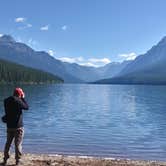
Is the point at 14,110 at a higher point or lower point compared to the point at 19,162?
higher

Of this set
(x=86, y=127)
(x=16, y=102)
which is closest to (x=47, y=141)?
(x=86, y=127)

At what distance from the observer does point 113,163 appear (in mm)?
23031

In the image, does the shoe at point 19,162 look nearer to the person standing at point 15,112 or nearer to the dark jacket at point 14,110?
the person standing at point 15,112

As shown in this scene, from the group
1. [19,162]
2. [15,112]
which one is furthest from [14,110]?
[19,162]

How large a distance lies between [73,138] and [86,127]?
35.0 ft

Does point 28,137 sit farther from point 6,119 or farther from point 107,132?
point 6,119

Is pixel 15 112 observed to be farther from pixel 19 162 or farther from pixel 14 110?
pixel 19 162

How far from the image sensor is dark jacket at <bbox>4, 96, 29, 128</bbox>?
19453mm

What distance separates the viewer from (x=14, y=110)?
19562 mm

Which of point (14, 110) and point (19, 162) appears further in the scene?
point (19, 162)

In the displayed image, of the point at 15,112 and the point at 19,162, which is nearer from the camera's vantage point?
the point at 15,112

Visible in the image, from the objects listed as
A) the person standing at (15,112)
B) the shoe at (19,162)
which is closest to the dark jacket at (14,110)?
the person standing at (15,112)

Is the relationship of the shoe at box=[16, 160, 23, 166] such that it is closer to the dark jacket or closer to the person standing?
the person standing

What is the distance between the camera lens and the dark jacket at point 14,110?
19.5 metres
